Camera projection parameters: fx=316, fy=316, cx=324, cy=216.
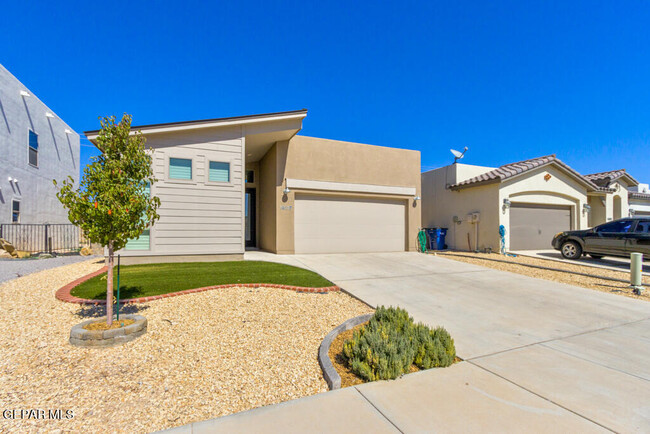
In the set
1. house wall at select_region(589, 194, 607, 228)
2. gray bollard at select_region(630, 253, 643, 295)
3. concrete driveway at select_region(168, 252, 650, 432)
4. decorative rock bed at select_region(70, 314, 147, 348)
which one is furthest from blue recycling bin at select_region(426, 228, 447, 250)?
decorative rock bed at select_region(70, 314, 147, 348)

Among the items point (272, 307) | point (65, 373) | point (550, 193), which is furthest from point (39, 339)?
point (550, 193)

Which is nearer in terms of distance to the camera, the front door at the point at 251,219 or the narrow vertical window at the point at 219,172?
the narrow vertical window at the point at 219,172

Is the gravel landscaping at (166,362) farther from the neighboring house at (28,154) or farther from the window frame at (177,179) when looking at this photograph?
the neighboring house at (28,154)

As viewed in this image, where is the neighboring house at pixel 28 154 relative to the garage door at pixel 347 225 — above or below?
above

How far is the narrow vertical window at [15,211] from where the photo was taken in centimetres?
1340

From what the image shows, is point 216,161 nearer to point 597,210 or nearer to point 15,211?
point 15,211

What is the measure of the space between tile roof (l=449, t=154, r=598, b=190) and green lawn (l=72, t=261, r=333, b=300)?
9840 millimetres

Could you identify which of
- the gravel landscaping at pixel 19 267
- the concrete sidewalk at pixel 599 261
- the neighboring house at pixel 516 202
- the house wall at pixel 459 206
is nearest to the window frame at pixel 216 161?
the gravel landscaping at pixel 19 267

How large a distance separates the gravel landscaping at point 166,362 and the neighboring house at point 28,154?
11.2 meters

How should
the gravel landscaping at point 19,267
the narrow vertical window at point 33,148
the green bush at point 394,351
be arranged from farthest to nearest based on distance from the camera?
the narrow vertical window at point 33,148, the gravel landscaping at point 19,267, the green bush at point 394,351

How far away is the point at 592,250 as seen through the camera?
11.3 metres

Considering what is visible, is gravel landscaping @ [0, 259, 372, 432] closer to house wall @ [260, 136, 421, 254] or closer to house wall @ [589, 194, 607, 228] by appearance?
house wall @ [260, 136, 421, 254]

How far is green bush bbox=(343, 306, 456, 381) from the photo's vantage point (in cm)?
311

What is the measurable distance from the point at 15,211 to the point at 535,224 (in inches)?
910
